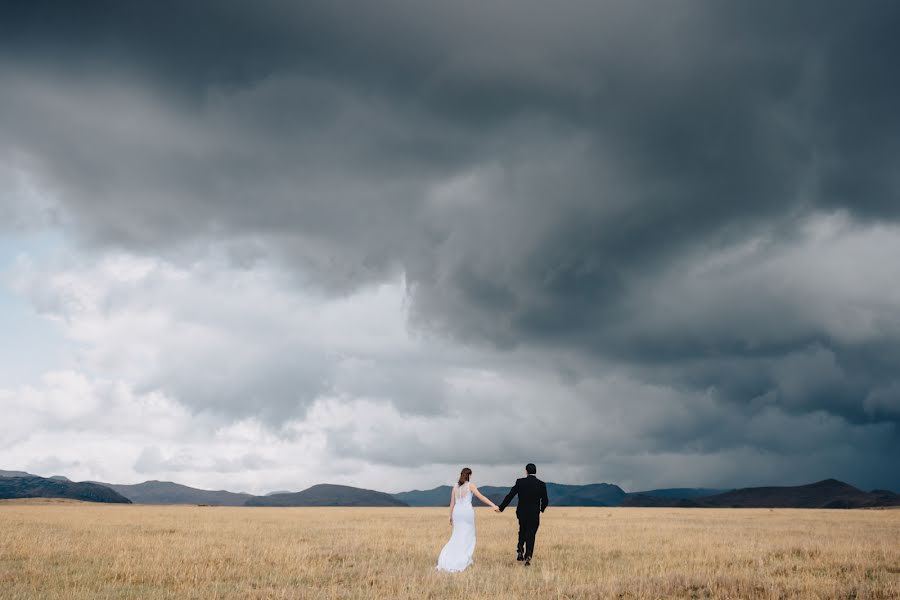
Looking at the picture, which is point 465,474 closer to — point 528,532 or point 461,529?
point 461,529

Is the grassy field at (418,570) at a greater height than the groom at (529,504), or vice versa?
the groom at (529,504)

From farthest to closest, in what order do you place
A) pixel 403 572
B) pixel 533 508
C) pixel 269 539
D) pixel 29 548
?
1. pixel 269 539
2. pixel 29 548
3. pixel 533 508
4. pixel 403 572

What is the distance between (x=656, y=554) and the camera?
24391mm

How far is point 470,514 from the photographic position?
19578 mm

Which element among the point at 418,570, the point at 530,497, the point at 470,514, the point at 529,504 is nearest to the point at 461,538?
the point at 470,514

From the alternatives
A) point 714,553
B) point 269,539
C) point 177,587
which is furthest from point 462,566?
point 269,539

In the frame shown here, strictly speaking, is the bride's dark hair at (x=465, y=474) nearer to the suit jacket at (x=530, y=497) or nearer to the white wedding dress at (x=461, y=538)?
the white wedding dress at (x=461, y=538)

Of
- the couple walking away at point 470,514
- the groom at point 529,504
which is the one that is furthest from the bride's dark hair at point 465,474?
the groom at point 529,504

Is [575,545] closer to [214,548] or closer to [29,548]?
[214,548]

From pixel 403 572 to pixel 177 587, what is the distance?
5.93m

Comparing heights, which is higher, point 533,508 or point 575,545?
point 533,508

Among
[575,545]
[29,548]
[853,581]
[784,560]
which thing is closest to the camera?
[853,581]

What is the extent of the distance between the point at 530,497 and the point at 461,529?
250cm

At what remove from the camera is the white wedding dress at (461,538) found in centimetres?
1902
